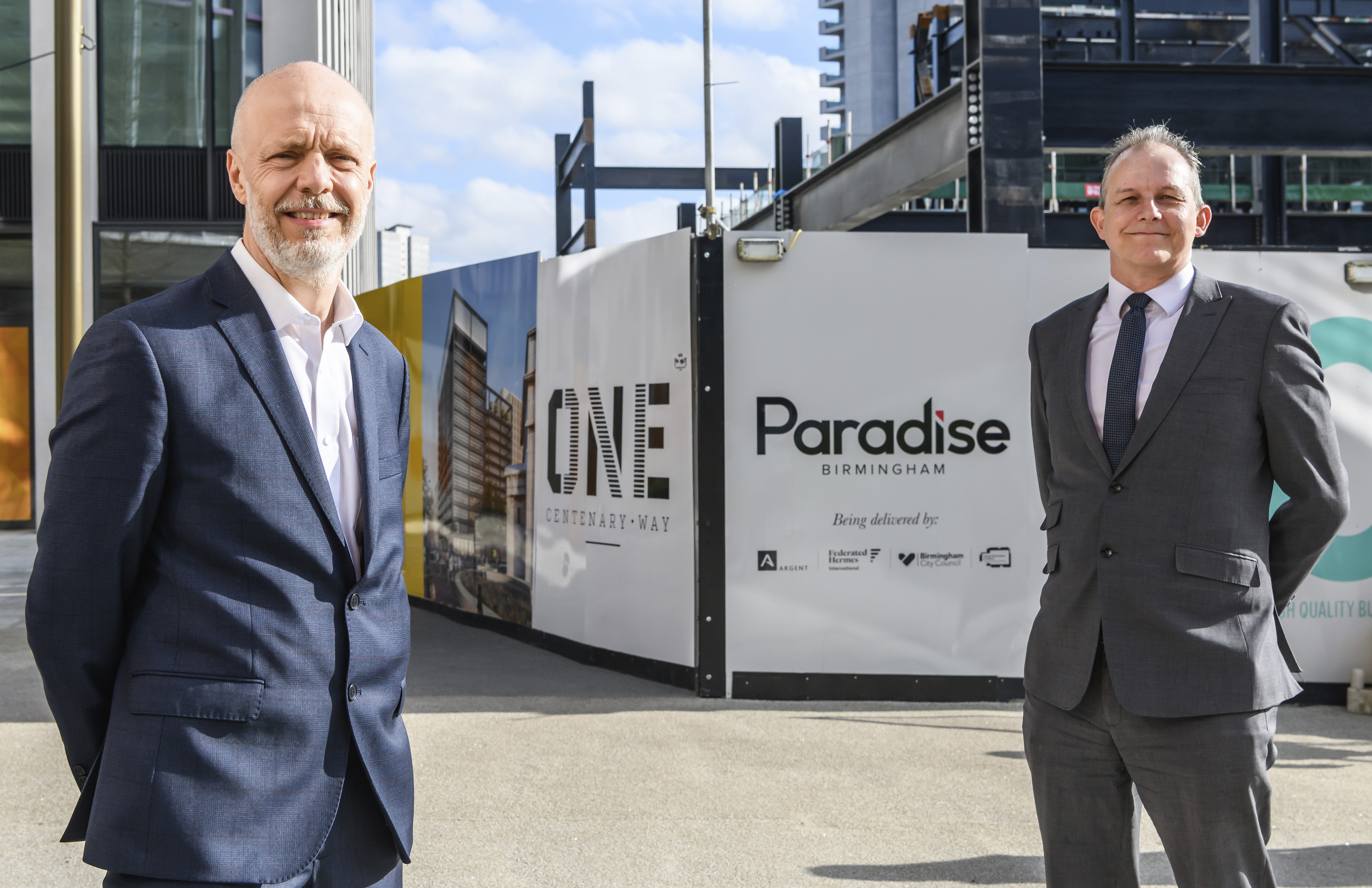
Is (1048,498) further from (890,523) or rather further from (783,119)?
(783,119)

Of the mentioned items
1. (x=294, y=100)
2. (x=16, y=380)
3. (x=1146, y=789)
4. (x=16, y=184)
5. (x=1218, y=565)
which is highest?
(x=16, y=184)

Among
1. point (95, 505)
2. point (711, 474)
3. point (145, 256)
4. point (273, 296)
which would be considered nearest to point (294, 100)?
point (273, 296)

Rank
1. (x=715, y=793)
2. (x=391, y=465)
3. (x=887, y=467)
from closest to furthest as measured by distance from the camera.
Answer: (x=391, y=465)
(x=715, y=793)
(x=887, y=467)

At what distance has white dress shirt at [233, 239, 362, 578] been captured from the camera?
6.70ft

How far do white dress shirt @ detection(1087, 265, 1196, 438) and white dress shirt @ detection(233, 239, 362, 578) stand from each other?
5.59 ft

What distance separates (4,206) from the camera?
17062 mm

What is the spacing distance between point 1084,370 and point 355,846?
6.43 feet

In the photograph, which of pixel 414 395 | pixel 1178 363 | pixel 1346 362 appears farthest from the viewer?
pixel 414 395

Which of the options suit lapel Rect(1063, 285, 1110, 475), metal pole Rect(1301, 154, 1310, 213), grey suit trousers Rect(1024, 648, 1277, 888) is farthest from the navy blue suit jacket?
metal pole Rect(1301, 154, 1310, 213)

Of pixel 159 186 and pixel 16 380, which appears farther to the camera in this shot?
pixel 16 380

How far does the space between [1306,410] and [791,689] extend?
457cm

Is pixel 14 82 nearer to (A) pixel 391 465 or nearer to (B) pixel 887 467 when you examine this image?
(B) pixel 887 467

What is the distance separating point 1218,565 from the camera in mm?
2428

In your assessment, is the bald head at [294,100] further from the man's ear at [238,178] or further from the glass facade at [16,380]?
the glass facade at [16,380]
